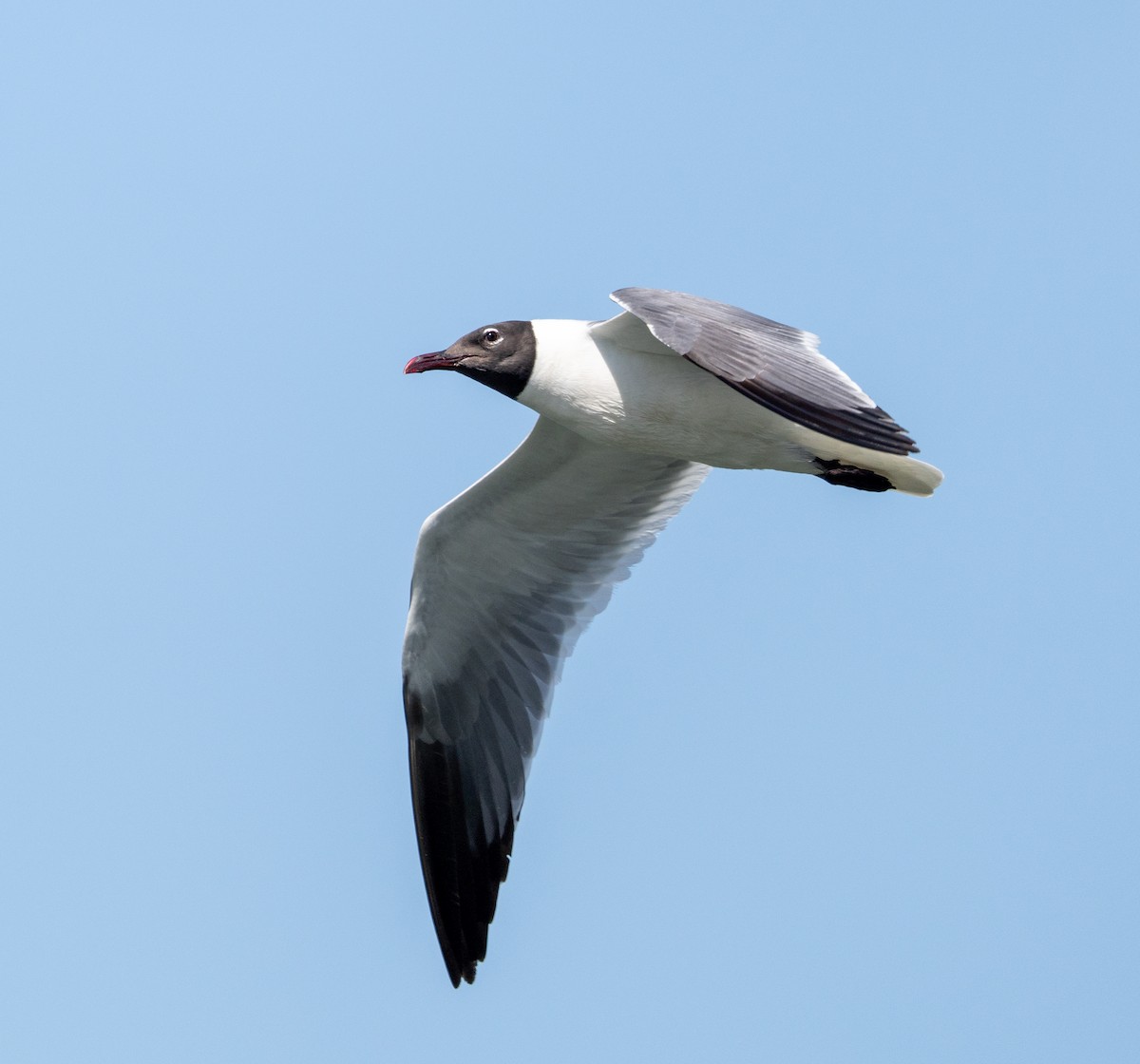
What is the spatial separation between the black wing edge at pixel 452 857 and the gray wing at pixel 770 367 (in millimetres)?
3234

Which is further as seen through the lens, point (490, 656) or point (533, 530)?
point (490, 656)

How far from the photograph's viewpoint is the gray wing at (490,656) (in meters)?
9.56

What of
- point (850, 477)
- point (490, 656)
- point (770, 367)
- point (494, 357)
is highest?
point (494, 357)

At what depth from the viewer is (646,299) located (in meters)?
7.56

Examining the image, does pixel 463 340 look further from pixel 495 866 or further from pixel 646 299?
pixel 495 866

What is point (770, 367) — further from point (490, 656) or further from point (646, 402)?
point (490, 656)

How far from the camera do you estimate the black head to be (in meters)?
8.30

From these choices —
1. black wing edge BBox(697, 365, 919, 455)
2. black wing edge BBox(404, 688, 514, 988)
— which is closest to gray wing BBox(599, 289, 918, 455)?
black wing edge BBox(697, 365, 919, 455)

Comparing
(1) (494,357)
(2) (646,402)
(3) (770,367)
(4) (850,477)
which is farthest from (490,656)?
(3) (770,367)

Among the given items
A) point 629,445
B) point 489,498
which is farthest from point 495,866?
point 629,445

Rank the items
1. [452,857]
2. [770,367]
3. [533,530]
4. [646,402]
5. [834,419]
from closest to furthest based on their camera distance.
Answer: [834,419], [770,367], [646,402], [533,530], [452,857]

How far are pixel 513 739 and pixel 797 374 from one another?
11.0ft

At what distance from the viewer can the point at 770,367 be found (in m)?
7.20

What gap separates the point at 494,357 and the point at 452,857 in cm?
293
